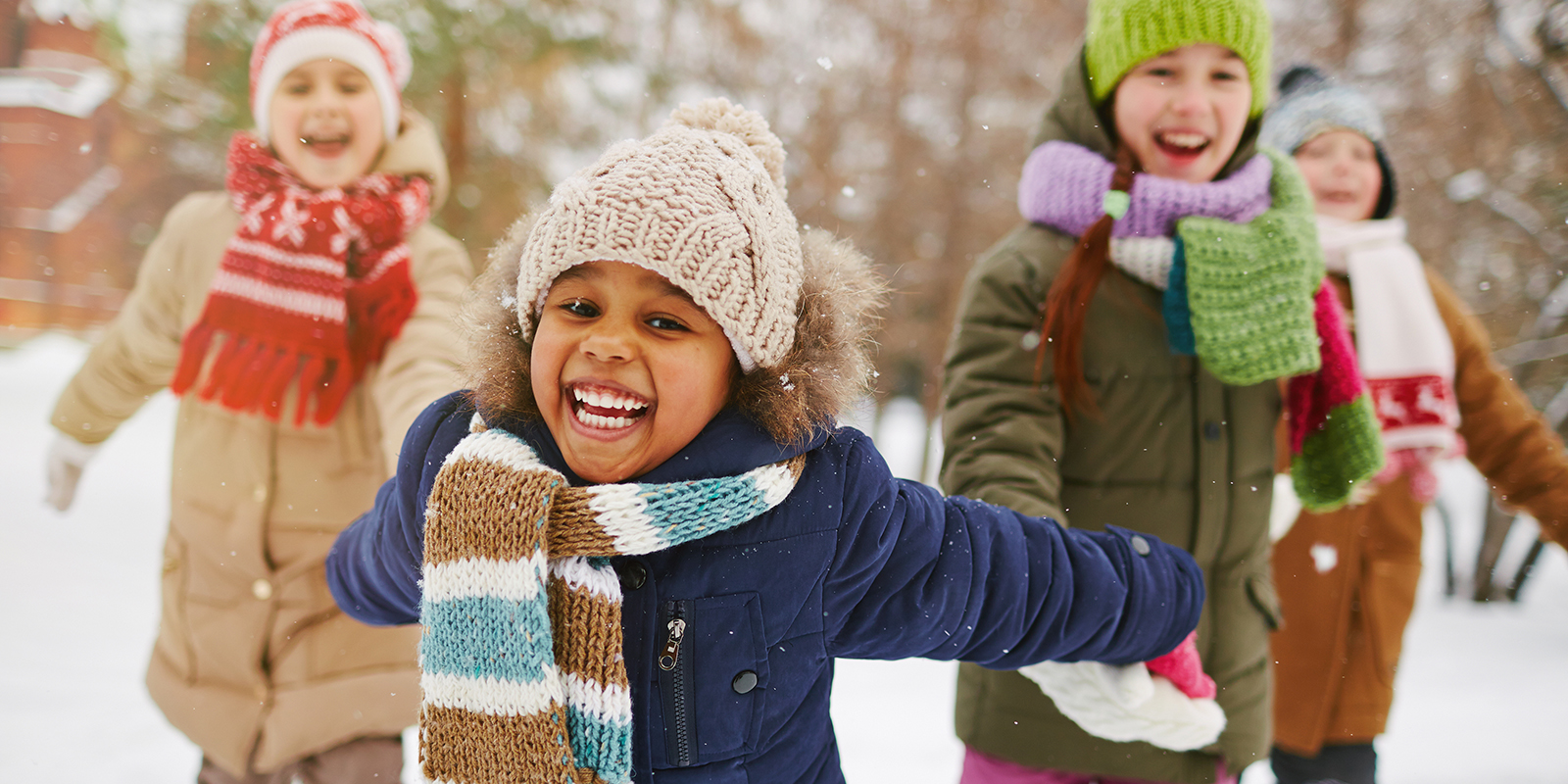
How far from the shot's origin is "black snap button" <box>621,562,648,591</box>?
4.38 ft

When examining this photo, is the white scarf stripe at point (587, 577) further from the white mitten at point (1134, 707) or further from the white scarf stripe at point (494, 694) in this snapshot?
the white mitten at point (1134, 707)

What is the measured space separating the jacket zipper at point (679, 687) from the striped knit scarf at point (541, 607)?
71 millimetres

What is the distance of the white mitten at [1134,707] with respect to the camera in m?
1.60

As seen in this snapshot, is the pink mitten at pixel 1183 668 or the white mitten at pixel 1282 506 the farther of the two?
the white mitten at pixel 1282 506

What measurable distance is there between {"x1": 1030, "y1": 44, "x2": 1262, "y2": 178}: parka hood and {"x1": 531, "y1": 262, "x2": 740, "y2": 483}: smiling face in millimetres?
1151

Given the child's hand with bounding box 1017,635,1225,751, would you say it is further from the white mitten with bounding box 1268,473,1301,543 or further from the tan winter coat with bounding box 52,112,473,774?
the tan winter coat with bounding box 52,112,473,774

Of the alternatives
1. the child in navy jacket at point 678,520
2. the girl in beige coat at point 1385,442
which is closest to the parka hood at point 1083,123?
the child in navy jacket at point 678,520

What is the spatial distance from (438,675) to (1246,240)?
1.69 metres

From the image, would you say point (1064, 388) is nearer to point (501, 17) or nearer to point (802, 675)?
point (802, 675)

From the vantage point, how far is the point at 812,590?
1.38 meters

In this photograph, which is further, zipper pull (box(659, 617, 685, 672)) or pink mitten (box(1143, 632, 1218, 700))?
pink mitten (box(1143, 632, 1218, 700))

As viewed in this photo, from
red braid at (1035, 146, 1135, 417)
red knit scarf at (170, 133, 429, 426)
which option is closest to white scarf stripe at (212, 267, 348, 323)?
red knit scarf at (170, 133, 429, 426)

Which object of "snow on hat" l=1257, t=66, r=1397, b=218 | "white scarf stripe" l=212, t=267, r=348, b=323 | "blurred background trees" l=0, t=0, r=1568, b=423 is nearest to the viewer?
"white scarf stripe" l=212, t=267, r=348, b=323

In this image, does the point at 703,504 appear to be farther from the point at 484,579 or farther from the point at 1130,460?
the point at 1130,460
